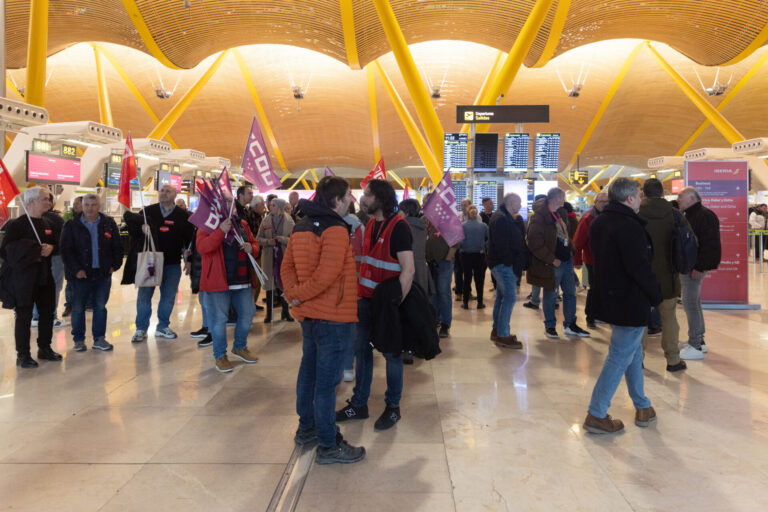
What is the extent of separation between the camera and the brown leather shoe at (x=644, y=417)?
3.27 metres

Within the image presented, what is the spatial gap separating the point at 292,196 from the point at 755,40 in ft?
59.8

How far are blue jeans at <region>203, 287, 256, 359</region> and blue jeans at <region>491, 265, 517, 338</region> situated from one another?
2.69m

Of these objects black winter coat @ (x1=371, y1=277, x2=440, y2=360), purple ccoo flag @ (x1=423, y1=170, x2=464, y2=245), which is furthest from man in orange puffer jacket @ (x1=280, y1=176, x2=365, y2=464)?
purple ccoo flag @ (x1=423, y1=170, x2=464, y2=245)

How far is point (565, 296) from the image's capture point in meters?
6.03

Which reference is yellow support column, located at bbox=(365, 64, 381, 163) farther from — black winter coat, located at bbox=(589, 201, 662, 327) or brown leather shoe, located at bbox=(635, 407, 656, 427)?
brown leather shoe, located at bbox=(635, 407, 656, 427)

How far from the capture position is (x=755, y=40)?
17141mm

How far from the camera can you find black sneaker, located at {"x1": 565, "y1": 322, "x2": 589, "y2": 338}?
588 cm

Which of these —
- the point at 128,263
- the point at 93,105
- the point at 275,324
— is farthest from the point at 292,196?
the point at 93,105

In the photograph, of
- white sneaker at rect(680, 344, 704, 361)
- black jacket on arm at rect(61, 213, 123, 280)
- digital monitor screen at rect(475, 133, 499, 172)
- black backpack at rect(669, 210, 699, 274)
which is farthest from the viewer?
digital monitor screen at rect(475, 133, 499, 172)

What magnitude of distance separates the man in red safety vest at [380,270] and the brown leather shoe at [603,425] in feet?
4.16

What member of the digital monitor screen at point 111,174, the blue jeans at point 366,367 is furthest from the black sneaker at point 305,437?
the digital monitor screen at point 111,174

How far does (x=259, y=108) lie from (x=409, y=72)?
1754 cm

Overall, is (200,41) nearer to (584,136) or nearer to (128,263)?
(128,263)

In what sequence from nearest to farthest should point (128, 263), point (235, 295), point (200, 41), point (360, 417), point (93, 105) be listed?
1. point (360, 417)
2. point (235, 295)
3. point (128, 263)
4. point (200, 41)
5. point (93, 105)
